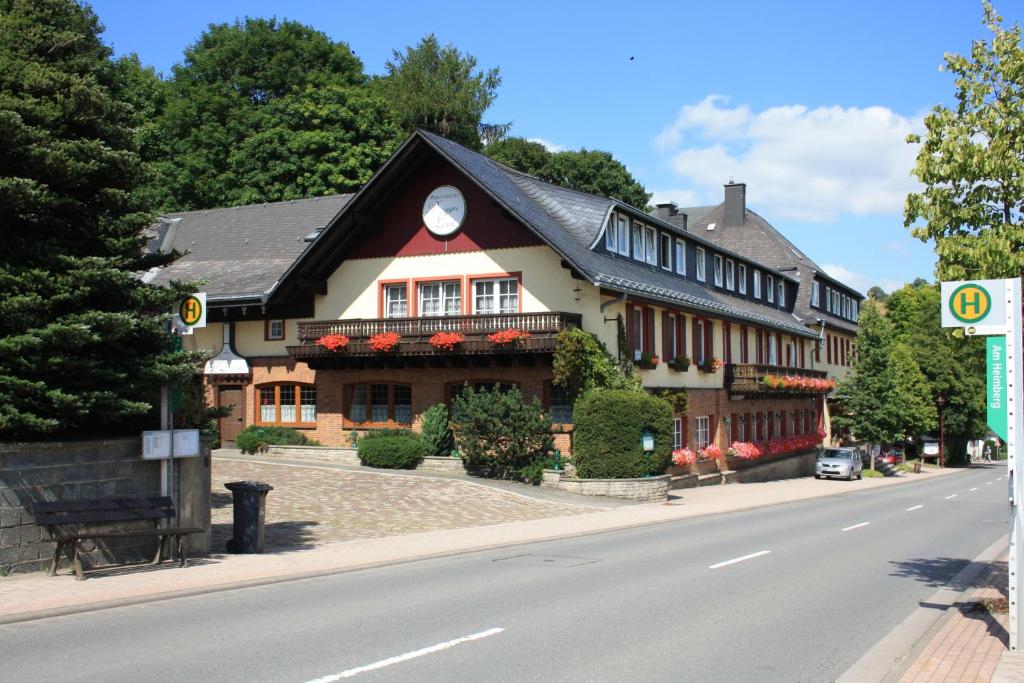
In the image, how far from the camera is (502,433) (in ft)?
90.4

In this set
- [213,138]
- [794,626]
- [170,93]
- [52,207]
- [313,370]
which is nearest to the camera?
[794,626]

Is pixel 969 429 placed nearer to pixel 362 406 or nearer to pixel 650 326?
pixel 650 326

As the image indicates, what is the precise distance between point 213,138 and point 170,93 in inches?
228

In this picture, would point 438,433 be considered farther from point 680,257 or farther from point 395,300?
point 680,257

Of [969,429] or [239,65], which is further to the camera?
[969,429]

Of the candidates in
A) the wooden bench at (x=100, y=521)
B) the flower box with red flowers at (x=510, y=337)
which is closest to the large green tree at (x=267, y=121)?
the flower box with red flowers at (x=510, y=337)

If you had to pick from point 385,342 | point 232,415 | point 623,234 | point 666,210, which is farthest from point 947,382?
point 232,415

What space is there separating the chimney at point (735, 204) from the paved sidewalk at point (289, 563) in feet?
127

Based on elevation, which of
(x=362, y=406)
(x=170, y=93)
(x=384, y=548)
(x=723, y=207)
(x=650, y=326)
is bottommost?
(x=384, y=548)

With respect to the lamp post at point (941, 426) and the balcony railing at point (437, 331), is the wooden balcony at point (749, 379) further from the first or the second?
the lamp post at point (941, 426)

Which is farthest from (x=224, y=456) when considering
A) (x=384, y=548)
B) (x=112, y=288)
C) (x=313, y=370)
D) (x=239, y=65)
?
(x=239, y=65)

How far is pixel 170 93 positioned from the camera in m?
53.8

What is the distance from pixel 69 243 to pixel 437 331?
16380 millimetres

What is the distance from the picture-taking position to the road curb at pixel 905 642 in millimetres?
7883
